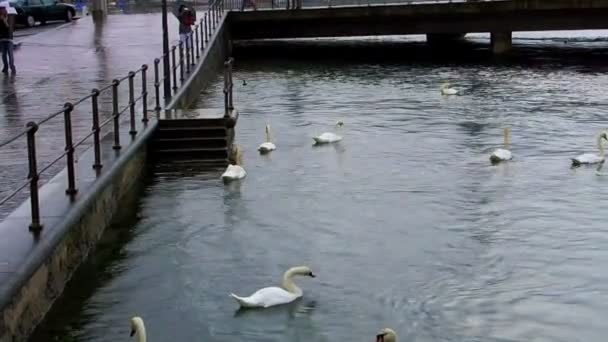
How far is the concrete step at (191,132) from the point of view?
16.7 metres

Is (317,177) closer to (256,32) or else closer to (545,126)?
(545,126)

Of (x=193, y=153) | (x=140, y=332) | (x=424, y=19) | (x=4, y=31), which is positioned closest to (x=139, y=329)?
(x=140, y=332)

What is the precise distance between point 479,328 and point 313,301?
66.5 inches

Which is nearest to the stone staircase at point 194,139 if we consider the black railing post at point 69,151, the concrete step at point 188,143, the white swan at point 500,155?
the concrete step at point 188,143

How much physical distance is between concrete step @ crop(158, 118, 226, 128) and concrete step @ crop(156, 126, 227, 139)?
0.05 metres

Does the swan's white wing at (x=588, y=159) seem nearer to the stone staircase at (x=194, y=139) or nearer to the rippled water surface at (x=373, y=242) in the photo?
the rippled water surface at (x=373, y=242)

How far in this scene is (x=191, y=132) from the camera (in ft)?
55.6

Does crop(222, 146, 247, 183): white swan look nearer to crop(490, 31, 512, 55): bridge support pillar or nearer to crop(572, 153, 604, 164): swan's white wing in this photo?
crop(572, 153, 604, 164): swan's white wing

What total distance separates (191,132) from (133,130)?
1.85 m

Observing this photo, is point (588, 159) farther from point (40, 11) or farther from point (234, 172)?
point (40, 11)

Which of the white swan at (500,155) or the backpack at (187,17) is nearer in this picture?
the white swan at (500,155)

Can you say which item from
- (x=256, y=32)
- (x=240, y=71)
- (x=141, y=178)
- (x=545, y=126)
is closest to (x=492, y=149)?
(x=545, y=126)

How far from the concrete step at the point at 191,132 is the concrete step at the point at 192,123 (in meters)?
0.05

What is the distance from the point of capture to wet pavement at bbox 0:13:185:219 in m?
14.1
